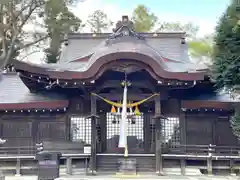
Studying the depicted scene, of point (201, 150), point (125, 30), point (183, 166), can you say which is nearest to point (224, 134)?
point (201, 150)

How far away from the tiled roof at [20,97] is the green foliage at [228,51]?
6.37m

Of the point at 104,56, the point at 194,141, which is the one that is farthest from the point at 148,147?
the point at 104,56

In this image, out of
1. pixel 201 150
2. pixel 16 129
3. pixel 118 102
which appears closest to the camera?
pixel 118 102

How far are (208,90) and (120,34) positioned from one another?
15.8 feet

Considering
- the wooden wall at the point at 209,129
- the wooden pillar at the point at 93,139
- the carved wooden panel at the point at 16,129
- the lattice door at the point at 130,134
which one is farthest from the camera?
the carved wooden panel at the point at 16,129

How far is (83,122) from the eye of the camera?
14734mm

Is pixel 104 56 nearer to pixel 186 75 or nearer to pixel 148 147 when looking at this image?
pixel 186 75

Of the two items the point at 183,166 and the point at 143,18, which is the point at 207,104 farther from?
the point at 143,18

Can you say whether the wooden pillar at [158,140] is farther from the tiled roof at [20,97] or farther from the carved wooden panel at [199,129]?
the tiled roof at [20,97]

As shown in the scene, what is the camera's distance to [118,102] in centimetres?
1370

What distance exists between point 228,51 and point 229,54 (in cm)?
21

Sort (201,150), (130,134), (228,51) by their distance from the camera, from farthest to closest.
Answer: (130,134) < (201,150) < (228,51)

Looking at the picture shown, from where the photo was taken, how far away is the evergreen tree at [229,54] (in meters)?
→ 11.9

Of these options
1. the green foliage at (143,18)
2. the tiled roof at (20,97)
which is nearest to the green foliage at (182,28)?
the green foliage at (143,18)
